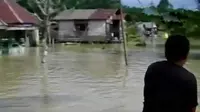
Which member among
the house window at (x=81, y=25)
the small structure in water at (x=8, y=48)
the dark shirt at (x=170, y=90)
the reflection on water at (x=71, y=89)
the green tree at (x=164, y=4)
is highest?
the green tree at (x=164, y=4)

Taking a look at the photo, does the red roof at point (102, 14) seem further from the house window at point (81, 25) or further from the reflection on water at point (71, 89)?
the reflection on water at point (71, 89)

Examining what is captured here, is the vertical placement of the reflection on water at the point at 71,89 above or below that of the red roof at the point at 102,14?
below

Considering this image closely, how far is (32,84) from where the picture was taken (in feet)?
51.5

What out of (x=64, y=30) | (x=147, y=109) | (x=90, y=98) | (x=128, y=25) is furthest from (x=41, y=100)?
(x=128, y=25)

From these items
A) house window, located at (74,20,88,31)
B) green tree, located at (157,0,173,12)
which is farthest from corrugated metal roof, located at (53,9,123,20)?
green tree, located at (157,0,173,12)

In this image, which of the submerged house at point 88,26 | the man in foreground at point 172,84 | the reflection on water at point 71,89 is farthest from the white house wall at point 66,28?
the man in foreground at point 172,84

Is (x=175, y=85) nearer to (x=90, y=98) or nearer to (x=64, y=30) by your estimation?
(x=90, y=98)

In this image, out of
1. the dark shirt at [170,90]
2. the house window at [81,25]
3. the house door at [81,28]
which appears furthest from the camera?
the house window at [81,25]

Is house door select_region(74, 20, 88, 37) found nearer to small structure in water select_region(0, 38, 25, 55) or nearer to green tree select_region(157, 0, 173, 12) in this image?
small structure in water select_region(0, 38, 25, 55)

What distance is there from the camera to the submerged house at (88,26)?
56.0 metres

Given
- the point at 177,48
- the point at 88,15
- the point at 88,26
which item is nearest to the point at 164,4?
the point at 88,26

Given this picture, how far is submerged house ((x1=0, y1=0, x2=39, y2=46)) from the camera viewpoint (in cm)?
4319

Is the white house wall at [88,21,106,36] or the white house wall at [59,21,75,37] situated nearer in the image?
the white house wall at [88,21,106,36]

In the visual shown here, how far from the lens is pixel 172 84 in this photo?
12.5 ft
